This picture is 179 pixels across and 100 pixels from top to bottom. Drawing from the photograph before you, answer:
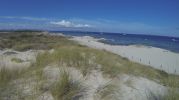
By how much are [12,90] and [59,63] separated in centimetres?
199

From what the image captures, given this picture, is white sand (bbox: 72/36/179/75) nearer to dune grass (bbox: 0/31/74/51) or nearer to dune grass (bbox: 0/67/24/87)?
dune grass (bbox: 0/31/74/51)

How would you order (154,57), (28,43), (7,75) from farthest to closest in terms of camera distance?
(154,57) < (28,43) < (7,75)

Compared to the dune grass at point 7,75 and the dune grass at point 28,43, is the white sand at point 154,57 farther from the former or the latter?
the dune grass at point 7,75

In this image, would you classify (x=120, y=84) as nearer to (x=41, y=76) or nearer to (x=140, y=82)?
(x=140, y=82)

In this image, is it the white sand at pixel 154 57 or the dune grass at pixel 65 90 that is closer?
the dune grass at pixel 65 90

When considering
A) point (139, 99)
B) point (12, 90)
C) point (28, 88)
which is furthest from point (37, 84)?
point (139, 99)

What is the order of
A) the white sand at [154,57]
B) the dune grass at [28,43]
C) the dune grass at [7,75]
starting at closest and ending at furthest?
the dune grass at [7,75] → the dune grass at [28,43] → the white sand at [154,57]

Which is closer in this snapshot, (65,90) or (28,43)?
(65,90)

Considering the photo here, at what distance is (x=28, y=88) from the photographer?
4.73 metres

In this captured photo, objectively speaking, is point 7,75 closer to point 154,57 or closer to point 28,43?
point 28,43

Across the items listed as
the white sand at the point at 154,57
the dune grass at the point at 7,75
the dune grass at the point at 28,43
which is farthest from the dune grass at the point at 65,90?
the dune grass at the point at 28,43

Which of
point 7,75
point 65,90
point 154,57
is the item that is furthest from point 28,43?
point 65,90

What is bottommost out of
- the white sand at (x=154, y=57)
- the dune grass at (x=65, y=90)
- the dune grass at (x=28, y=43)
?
the white sand at (x=154, y=57)

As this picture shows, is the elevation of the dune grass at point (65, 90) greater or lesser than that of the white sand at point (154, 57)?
greater
